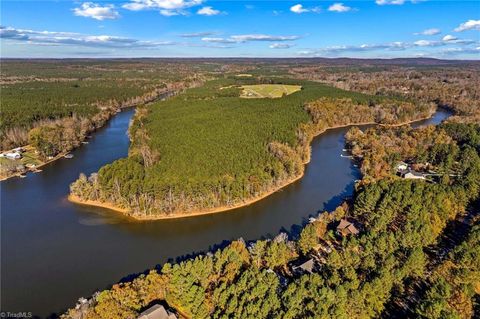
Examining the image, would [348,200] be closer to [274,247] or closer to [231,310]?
[274,247]

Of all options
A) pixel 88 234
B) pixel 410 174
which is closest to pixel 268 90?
pixel 410 174

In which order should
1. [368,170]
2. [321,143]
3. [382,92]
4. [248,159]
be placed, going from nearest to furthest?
[248,159] → [368,170] → [321,143] → [382,92]

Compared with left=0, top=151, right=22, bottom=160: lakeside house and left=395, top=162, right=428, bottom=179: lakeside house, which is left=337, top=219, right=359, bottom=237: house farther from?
left=0, top=151, right=22, bottom=160: lakeside house

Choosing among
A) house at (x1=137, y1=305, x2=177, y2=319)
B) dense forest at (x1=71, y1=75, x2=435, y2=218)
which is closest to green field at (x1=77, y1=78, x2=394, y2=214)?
dense forest at (x1=71, y1=75, x2=435, y2=218)

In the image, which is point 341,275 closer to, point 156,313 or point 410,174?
point 156,313

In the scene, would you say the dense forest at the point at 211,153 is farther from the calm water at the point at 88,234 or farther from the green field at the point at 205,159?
the calm water at the point at 88,234

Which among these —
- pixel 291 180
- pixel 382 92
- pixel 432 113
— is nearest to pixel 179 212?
pixel 291 180
